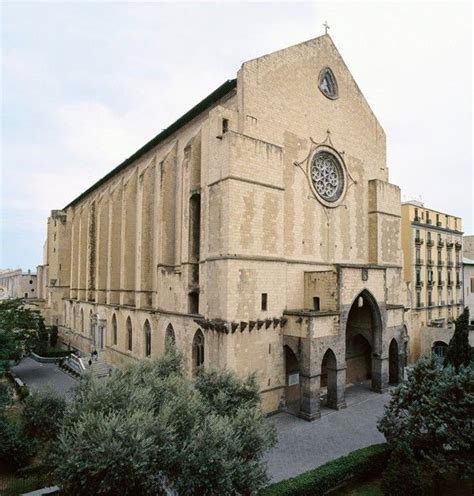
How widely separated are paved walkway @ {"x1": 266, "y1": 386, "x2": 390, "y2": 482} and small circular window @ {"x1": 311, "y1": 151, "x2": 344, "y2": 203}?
40.1 ft

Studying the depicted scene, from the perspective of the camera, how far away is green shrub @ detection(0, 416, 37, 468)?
1348 centimetres

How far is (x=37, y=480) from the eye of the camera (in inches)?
493

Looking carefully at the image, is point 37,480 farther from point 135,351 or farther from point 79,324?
point 79,324

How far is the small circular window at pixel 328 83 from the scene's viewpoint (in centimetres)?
2366

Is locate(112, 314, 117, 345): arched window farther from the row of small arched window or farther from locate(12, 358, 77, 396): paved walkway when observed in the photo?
locate(12, 358, 77, 396): paved walkway

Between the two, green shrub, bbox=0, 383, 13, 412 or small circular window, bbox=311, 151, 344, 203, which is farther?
small circular window, bbox=311, 151, 344, 203

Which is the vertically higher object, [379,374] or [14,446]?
[379,374]

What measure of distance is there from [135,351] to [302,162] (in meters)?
16.8

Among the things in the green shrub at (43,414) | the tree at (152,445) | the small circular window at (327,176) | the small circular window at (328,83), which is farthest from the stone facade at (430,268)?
the green shrub at (43,414)

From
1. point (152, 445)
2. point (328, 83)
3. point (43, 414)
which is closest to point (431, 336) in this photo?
point (328, 83)

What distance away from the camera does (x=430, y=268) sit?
36062 mm

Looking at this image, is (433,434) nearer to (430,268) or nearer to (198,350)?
(198,350)

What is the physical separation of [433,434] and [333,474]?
3328mm

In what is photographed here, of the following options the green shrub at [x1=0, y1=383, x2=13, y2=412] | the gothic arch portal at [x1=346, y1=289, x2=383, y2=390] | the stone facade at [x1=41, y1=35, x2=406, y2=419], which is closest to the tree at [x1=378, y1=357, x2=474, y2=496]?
the stone facade at [x1=41, y1=35, x2=406, y2=419]
